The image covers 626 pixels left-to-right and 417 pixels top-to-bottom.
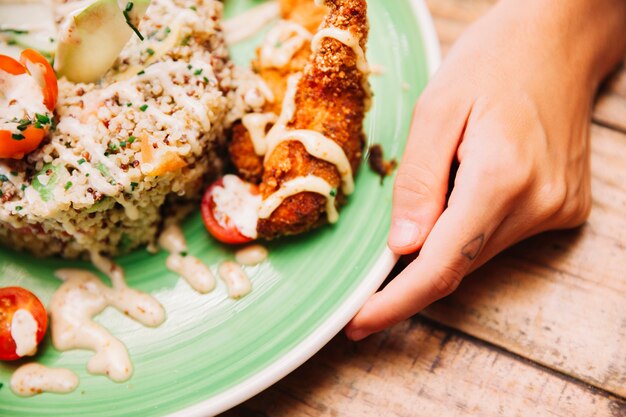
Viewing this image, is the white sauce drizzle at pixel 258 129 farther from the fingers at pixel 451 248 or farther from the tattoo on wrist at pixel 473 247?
the tattoo on wrist at pixel 473 247

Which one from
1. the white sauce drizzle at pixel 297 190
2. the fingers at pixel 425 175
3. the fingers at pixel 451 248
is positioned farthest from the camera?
the white sauce drizzle at pixel 297 190

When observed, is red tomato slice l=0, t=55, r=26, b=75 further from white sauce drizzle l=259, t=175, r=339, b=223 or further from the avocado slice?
white sauce drizzle l=259, t=175, r=339, b=223

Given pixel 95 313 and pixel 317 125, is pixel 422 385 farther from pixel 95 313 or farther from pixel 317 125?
pixel 95 313

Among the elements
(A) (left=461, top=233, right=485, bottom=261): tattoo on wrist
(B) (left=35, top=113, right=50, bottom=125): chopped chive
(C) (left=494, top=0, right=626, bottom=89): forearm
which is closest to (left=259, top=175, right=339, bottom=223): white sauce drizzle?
(A) (left=461, top=233, right=485, bottom=261): tattoo on wrist

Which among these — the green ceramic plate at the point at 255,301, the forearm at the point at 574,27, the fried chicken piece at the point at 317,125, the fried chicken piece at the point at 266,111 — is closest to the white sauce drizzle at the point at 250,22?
the fried chicken piece at the point at 266,111

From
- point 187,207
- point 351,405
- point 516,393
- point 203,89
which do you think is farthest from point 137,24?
point 516,393

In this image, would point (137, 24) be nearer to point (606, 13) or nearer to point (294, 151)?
point (294, 151)
